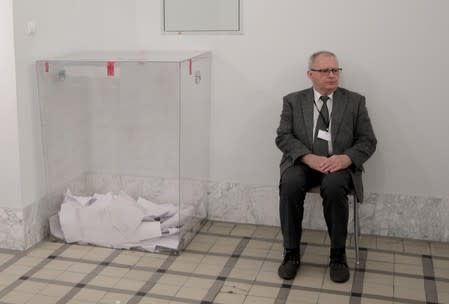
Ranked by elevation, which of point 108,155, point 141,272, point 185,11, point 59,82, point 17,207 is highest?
point 185,11

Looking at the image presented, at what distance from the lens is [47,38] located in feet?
11.4

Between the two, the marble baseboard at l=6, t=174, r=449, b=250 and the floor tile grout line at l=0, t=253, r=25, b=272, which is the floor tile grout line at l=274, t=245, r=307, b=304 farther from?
the floor tile grout line at l=0, t=253, r=25, b=272

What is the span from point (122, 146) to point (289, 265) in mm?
1133

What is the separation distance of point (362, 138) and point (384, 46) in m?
0.57

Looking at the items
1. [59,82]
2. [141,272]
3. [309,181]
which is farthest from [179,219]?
[59,82]

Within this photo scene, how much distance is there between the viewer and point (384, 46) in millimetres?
3533

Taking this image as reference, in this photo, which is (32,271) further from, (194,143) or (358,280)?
(358,280)

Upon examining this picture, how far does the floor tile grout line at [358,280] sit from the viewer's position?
2.92m

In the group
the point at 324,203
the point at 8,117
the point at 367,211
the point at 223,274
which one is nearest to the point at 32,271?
the point at 8,117

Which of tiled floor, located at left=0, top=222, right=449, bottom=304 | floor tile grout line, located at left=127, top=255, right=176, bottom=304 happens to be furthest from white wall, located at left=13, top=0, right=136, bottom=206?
floor tile grout line, located at left=127, top=255, right=176, bottom=304

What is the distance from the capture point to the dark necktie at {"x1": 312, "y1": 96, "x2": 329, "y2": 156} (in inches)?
132

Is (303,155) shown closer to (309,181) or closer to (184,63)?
(309,181)

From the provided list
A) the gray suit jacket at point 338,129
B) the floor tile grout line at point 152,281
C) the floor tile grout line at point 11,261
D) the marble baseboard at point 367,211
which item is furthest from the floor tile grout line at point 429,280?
the floor tile grout line at point 11,261

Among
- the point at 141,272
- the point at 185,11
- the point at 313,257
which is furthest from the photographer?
the point at 185,11
